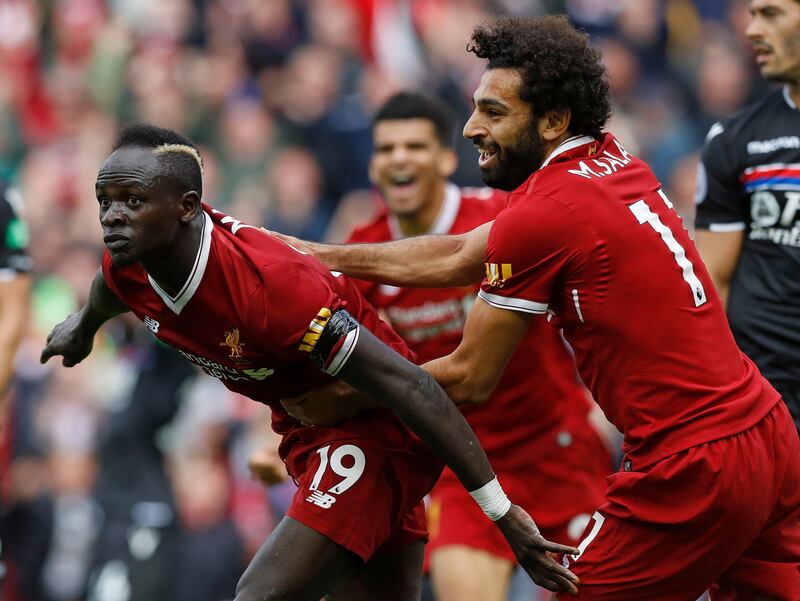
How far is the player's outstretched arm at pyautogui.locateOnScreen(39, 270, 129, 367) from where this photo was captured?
528 centimetres

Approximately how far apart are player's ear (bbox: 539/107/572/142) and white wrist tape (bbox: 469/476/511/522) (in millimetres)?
1247

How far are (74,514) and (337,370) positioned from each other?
5636 millimetres

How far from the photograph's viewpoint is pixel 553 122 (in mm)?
4926

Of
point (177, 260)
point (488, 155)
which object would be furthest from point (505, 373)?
point (177, 260)

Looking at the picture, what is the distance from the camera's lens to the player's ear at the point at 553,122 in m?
4.91

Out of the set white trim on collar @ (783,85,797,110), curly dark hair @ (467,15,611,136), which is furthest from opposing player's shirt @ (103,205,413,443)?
white trim on collar @ (783,85,797,110)

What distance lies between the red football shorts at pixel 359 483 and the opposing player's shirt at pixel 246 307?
0.27 metres

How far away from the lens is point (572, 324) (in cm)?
475

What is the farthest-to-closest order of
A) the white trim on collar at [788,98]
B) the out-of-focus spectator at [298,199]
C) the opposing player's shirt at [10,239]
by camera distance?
the out-of-focus spectator at [298,199] < the opposing player's shirt at [10,239] < the white trim on collar at [788,98]

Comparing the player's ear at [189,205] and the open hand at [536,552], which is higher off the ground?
the player's ear at [189,205]

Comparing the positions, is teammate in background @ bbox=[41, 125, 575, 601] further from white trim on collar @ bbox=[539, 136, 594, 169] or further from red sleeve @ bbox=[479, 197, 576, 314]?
white trim on collar @ bbox=[539, 136, 594, 169]

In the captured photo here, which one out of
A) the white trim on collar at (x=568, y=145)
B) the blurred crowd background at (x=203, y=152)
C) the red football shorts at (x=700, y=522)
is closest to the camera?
the red football shorts at (x=700, y=522)

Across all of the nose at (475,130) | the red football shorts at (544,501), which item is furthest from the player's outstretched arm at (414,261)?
the red football shorts at (544,501)

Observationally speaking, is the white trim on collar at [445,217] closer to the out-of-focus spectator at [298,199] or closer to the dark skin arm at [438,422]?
the dark skin arm at [438,422]
